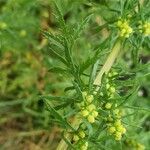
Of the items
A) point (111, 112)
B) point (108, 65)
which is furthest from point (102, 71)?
point (111, 112)

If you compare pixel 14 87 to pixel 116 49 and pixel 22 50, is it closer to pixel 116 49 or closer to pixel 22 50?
pixel 22 50

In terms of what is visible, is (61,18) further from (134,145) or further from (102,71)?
(134,145)

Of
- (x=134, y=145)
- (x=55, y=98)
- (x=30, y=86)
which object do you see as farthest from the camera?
(x=30, y=86)

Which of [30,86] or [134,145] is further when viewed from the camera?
[30,86]

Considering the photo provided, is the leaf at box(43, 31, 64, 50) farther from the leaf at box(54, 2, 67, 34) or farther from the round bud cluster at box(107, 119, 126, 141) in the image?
the round bud cluster at box(107, 119, 126, 141)

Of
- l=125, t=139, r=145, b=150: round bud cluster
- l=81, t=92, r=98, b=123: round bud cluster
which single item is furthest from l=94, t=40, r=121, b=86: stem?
l=125, t=139, r=145, b=150: round bud cluster
